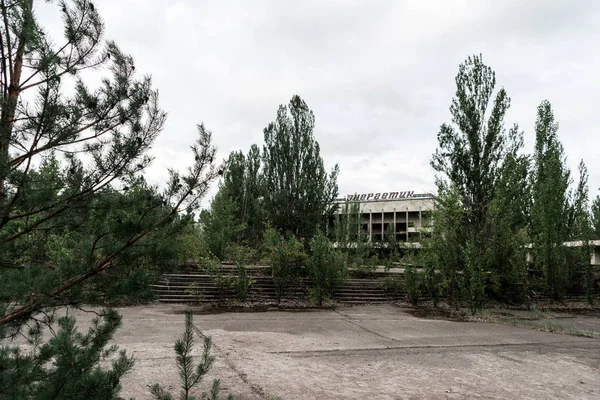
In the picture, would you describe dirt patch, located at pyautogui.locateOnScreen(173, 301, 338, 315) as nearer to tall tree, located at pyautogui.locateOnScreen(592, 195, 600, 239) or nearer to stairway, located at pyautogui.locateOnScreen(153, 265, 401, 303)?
stairway, located at pyautogui.locateOnScreen(153, 265, 401, 303)

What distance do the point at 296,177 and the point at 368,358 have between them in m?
16.0

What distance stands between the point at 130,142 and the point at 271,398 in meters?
2.82

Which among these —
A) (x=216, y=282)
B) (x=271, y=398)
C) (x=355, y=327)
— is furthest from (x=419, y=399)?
(x=216, y=282)

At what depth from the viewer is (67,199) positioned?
2545mm

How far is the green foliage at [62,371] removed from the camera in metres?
1.89

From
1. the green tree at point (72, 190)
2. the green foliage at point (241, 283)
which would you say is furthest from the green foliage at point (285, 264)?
the green tree at point (72, 190)

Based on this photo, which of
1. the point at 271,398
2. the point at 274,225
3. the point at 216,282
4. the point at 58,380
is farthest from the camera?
the point at 274,225

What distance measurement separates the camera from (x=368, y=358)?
19.3 ft

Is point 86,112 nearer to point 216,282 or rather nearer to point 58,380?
point 58,380

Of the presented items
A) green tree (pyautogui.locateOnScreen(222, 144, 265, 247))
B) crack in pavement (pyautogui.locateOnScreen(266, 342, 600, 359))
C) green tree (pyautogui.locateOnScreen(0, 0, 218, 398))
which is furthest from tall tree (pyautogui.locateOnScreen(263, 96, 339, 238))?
green tree (pyautogui.locateOnScreen(0, 0, 218, 398))

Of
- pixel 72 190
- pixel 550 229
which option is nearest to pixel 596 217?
pixel 550 229

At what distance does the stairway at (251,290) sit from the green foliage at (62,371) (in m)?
8.88

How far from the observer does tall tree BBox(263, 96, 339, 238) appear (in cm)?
2112

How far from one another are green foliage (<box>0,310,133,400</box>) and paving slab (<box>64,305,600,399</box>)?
4.96ft
